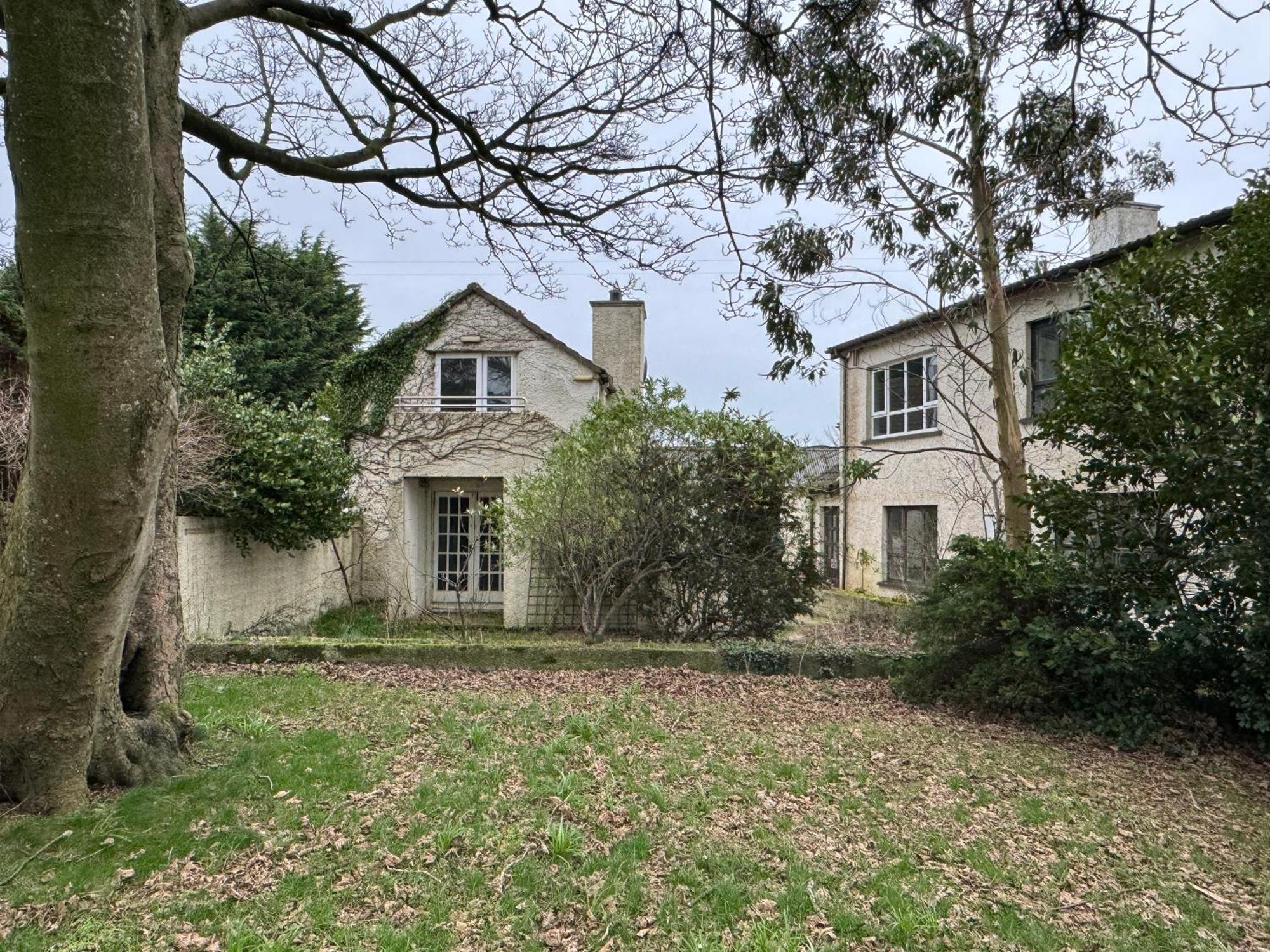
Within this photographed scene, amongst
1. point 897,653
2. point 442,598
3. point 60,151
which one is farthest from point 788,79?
point 442,598

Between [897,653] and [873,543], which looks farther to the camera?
[873,543]

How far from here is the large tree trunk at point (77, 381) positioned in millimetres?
3357

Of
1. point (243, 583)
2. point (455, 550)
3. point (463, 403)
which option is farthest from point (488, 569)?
point (243, 583)

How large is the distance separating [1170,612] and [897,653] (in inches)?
110

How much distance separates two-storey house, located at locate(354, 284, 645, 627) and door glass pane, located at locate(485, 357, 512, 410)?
21 millimetres

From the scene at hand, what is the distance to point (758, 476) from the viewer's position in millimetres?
10828

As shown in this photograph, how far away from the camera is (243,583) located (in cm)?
1129

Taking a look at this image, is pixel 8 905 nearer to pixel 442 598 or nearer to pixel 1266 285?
pixel 1266 285

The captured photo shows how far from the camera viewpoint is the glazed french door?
15188mm

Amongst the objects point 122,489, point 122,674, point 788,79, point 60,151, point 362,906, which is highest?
point 788,79

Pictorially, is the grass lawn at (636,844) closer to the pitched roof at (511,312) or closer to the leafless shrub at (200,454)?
the leafless shrub at (200,454)

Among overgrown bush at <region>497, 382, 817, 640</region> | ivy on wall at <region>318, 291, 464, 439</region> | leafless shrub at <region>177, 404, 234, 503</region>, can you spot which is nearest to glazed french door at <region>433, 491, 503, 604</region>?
ivy on wall at <region>318, 291, 464, 439</region>

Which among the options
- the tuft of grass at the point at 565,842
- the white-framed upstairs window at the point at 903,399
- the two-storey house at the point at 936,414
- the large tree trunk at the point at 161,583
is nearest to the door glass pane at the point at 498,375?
the two-storey house at the point at 936,414

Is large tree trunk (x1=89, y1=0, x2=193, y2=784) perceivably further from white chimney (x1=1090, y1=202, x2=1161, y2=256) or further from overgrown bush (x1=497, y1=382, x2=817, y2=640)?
white chimney (x1=1090, y1=202, x2=1161, y2=256)
